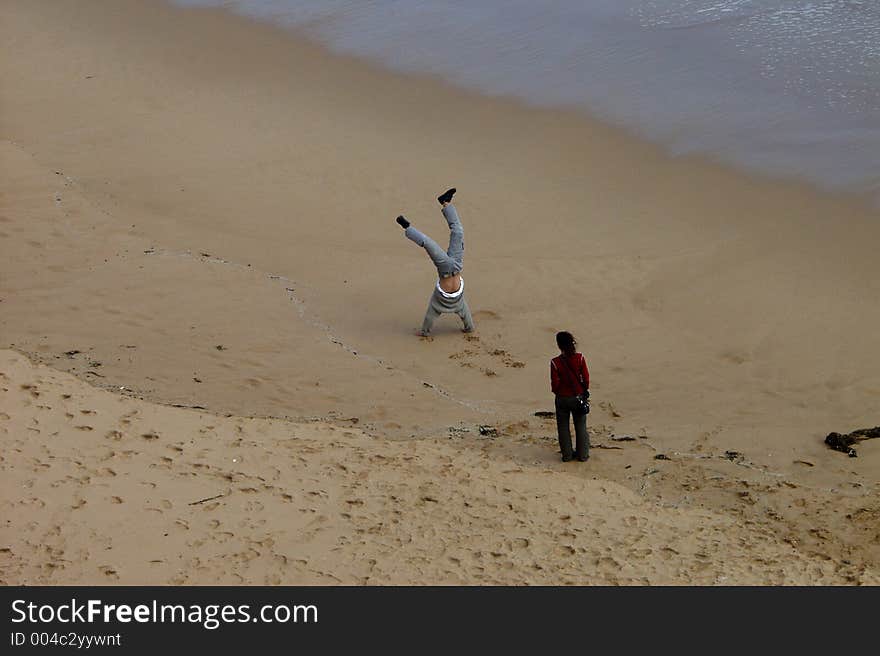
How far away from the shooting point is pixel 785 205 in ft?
46.1

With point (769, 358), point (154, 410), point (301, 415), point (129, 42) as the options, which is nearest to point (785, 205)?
point (769, 358)

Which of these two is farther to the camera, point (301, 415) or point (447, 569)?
point (301, 415)

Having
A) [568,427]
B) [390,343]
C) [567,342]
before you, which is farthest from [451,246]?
[568,427]

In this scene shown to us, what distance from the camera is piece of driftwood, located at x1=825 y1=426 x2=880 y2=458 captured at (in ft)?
Answer: 29.3

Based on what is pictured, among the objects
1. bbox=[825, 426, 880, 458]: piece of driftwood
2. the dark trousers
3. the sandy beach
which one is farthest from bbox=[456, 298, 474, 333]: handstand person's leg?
bbox=[825, 426, 880, 458]: piece of driftwood

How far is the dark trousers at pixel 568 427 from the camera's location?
8.38 m

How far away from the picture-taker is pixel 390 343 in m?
11.1

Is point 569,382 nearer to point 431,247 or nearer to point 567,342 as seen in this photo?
point 567,342

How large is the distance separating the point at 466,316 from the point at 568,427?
292 cm

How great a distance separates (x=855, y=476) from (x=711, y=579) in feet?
7.80

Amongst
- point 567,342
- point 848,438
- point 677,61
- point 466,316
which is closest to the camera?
point 567,342

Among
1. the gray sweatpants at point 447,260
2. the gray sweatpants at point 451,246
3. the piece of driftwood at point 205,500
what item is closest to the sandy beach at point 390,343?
the piece of driftwood at point 205,500

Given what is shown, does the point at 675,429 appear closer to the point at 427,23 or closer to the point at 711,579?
the point at 711,579

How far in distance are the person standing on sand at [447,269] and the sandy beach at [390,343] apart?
0.32 m
